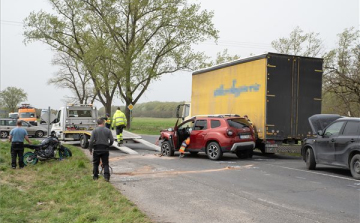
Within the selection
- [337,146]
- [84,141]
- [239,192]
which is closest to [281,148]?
[337,146]

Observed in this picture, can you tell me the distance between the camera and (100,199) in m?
7.24

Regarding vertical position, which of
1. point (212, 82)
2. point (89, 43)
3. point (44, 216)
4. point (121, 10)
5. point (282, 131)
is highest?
point (121, 10)

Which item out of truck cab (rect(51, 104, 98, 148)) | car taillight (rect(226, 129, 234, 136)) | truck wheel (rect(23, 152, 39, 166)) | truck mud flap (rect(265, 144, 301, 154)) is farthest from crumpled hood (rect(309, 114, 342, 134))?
truck cab (rect(51, 104, 98, 148))

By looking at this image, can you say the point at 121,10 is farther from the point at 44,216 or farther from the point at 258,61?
the point at 44,216

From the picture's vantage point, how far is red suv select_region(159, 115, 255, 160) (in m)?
13.4

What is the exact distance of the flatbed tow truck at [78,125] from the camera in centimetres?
1839

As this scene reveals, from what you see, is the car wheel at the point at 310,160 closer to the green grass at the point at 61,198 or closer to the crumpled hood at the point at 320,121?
the crumpled hood at the point at 320,121

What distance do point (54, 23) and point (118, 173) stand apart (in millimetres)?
28519

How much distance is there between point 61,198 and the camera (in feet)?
24.7

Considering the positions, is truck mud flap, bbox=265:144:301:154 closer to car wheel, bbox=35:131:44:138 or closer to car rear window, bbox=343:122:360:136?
car rear window, bbox=343:122:360:136

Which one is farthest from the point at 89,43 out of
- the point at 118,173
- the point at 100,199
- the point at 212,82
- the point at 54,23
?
the point at 100,199

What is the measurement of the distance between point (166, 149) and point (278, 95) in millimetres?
4939

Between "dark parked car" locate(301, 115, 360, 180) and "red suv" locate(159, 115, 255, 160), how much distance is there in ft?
7.66

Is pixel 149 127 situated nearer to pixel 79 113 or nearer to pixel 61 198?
pixel 79 113
